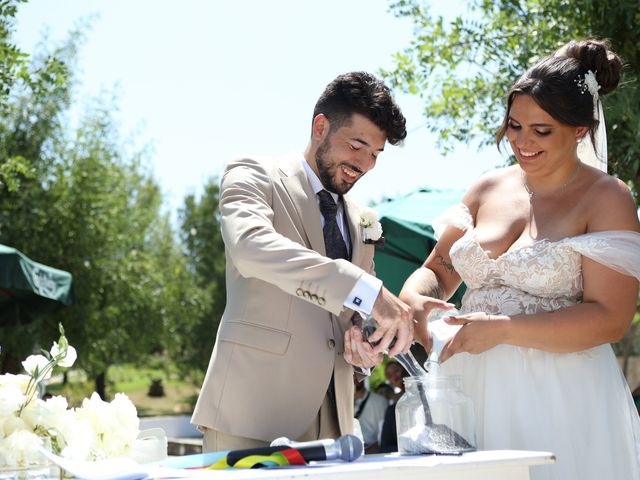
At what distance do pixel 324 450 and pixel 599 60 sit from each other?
1.77m

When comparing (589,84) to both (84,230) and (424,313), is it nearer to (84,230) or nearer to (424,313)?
(424,313)

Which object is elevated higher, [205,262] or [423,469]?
[205,262]

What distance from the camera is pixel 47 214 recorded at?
14.6 meters

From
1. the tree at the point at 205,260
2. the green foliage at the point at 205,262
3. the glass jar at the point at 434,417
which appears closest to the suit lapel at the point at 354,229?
Answer: the glass jar at the point at 434,417

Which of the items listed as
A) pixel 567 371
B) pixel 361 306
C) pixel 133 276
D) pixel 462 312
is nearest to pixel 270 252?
pixel 361 306

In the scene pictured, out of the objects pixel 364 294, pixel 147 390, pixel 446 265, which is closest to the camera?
pixel 364 294

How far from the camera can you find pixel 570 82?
9.84 feet

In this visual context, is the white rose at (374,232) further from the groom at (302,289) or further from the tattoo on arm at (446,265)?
the tattoo on arm at (446,265)

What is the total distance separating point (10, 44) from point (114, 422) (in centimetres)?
466

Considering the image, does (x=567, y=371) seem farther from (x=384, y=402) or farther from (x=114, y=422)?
(x=384, y=402)

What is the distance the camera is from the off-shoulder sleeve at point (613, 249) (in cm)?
278

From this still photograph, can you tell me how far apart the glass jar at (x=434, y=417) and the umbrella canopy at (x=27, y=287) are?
6317 mm

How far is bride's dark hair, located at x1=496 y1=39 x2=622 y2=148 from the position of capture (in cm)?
298

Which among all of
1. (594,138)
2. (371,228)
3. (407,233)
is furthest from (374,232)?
(407,233)
